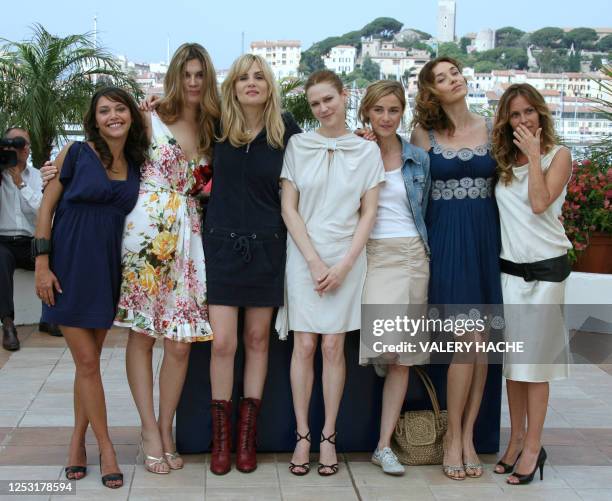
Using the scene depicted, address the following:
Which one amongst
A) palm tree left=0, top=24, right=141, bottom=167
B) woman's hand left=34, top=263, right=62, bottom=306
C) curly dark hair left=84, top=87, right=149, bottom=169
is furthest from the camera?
palm tree left=0, top=24, right=141, bottom=167

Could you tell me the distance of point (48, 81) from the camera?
29.2 ft

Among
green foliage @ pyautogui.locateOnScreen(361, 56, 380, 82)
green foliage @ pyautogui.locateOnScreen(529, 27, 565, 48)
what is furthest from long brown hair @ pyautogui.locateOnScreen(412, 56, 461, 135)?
green foliage @ pyautogui.locateOnScreen(529, 27, 565, 48)

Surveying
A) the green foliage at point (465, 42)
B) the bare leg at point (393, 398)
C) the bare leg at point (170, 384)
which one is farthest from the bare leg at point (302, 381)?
the green foliage at point (465, 42)

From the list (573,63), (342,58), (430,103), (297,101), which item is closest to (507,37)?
(573,63)

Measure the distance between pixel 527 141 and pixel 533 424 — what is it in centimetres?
119

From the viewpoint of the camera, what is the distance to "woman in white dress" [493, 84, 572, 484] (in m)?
3.82

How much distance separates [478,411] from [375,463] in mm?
527

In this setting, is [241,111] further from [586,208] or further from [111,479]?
[586,208]

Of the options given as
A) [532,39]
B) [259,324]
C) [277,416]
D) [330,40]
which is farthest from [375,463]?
[532,39]

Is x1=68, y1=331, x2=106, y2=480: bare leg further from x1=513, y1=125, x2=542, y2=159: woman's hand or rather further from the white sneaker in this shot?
Result: x1=513, y1=125, x2=542, y2=159: woman's hand

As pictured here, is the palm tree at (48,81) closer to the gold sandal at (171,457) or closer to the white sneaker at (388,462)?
the gold sandal at (171,457)

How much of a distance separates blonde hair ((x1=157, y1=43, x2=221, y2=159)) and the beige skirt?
0.83 m

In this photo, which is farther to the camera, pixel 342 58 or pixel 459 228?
pixel 342 58

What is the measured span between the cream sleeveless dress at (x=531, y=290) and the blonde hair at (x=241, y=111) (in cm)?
97
